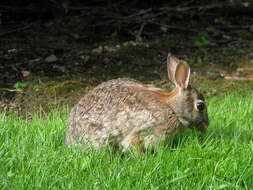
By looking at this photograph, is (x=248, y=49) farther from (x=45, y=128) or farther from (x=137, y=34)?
(x=45, y=128)

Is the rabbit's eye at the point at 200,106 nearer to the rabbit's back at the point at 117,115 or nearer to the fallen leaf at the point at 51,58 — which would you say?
the rabbit's back at the point at 117,115

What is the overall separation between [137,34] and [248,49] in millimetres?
1783

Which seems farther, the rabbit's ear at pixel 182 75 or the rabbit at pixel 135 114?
the rabbit's ear at pixel 182 75

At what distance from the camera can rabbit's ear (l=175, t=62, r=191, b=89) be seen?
455cm

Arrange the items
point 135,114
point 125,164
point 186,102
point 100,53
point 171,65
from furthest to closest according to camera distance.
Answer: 1. point 100,53
2. point 171,65
3. point 186,102
4. point 135,114
5. point 125,164

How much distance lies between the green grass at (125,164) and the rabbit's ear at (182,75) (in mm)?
412

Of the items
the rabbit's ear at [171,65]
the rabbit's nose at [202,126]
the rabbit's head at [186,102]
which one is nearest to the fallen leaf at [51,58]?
the rabbit's ear at [171,65]

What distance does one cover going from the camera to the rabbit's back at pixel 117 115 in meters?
4.27

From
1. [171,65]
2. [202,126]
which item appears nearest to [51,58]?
[171,65]

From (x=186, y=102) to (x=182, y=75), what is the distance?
0.77ft

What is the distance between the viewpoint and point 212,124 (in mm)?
5078

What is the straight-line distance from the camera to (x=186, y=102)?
4539 mm

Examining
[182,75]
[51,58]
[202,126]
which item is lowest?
[51,58]

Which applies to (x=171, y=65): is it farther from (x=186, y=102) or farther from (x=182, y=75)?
(x=186, y=102)
